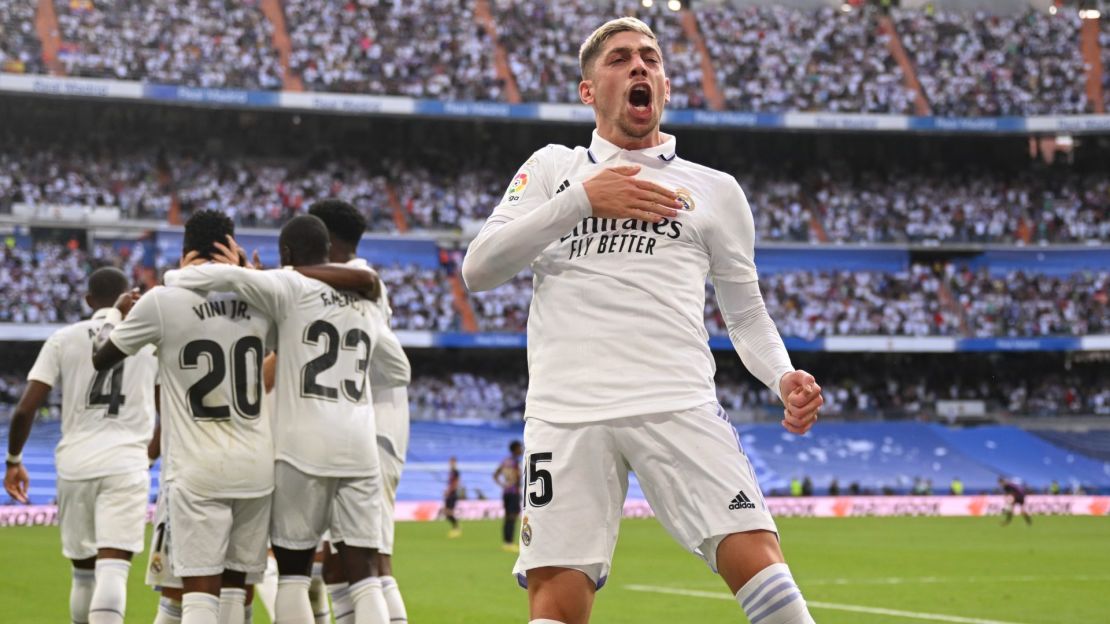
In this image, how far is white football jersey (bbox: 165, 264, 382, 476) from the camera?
278 inches

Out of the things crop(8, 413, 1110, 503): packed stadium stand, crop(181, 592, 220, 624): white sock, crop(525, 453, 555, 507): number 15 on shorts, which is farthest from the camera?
crop(8, 413, 1110, 503): packed stadium stand

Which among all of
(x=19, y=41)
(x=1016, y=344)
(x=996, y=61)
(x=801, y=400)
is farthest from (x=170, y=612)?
(x=996, y=61)

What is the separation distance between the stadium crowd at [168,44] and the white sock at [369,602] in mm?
39378

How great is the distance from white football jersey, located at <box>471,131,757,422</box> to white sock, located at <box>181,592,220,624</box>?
2.67m

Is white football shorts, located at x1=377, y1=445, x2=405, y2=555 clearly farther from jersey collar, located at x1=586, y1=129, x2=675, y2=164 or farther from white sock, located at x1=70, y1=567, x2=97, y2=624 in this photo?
jersey collar, located at x1=586, y1=129, x2=675, y2=164

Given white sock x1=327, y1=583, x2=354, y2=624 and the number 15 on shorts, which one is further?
white sock x1=327, y1=583, x2=354, y2=624

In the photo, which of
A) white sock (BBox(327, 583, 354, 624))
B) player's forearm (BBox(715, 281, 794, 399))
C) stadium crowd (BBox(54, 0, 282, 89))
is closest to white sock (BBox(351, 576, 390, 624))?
white sock (BBox(327, 583, 354, 624))

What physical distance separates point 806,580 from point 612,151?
1426 cm

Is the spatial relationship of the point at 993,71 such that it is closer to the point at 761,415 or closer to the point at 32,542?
the point at 761,415

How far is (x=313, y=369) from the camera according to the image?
7.38 metres

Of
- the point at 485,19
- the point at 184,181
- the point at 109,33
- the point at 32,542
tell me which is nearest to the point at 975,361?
the point at 485,19

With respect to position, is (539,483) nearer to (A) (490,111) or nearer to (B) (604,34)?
(B) (604,34)

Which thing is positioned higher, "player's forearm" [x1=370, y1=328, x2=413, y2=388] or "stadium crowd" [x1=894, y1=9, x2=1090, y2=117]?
"stadium crowd" [x1=894, y1=9, x2=1090, y2=117]

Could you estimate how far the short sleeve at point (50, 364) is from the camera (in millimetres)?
8938
